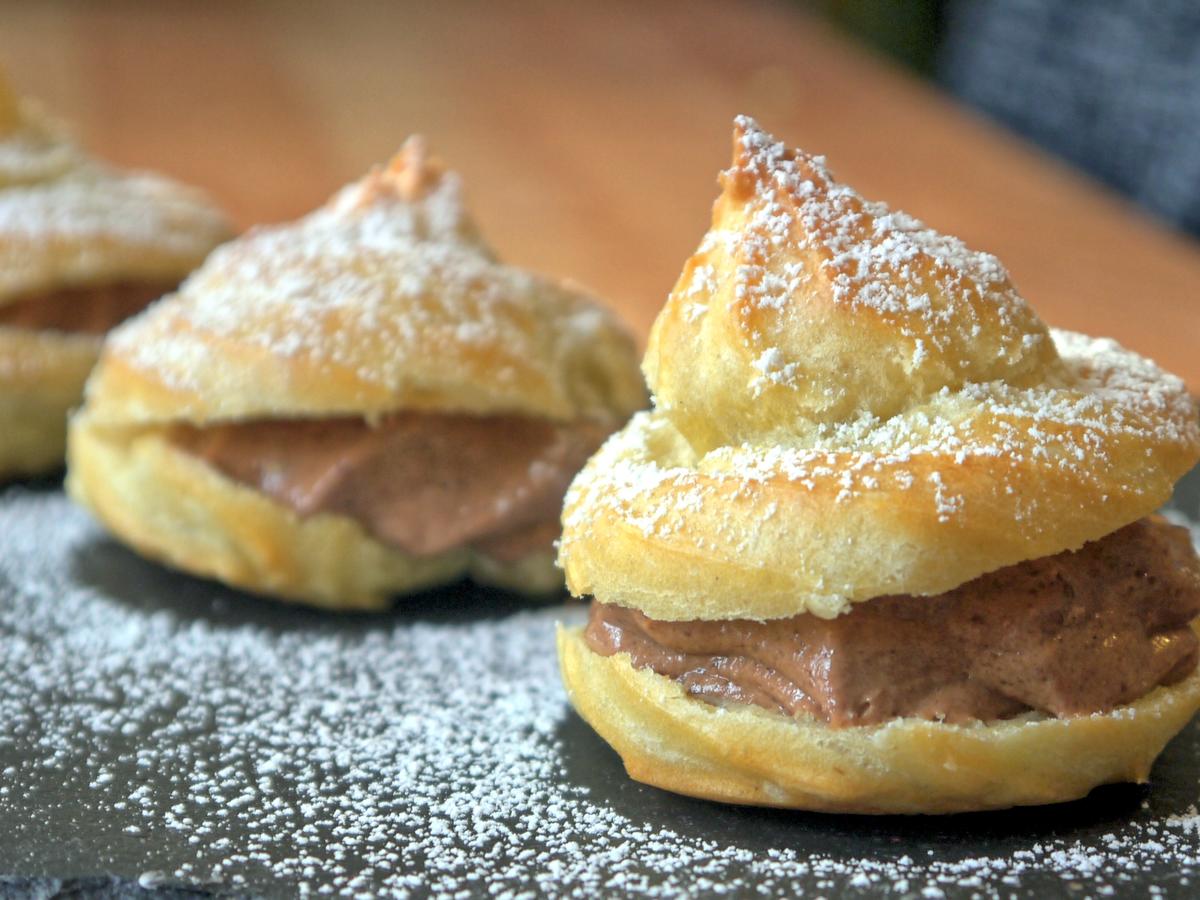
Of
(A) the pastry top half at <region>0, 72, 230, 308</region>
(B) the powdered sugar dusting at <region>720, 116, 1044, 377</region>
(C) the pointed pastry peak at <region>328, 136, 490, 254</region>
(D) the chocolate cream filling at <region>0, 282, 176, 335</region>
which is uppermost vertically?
(B) the powdered sugar dusting at <region>720, 116, 1044, 377</region>

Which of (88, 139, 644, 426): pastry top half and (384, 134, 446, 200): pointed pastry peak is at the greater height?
(384, 134, 446, 200): pointed pastry peak

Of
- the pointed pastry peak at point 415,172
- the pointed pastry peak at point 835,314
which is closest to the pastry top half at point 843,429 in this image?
the pointed pastry peak at point 835,314

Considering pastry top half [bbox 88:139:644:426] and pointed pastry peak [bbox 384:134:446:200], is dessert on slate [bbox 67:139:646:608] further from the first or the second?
pointed pastry peak [bbox 384:134:446:200]

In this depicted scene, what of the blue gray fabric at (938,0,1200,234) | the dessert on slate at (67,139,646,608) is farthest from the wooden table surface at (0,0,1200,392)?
the dessert on slate at (67,139,646,608)

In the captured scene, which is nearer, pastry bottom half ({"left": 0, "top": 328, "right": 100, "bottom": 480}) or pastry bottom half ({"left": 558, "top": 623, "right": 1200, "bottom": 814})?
pastry bottom half ({"left": 558, "top": 623, "right": 1200, "bottom": 814})

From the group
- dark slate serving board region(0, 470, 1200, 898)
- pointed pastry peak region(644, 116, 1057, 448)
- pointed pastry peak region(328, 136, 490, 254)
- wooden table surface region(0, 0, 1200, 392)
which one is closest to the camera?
dark slate serving board region(0, 470, 1200, 898)

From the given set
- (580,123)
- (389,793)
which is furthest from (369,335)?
(580,123)

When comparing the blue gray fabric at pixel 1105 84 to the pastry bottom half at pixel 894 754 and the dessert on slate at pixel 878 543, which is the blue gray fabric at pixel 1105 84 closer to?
the dessert on slate at pixel 878 543
